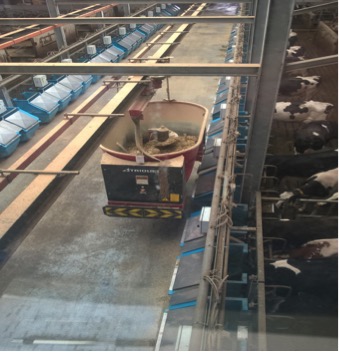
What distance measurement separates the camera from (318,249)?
13.8 ft

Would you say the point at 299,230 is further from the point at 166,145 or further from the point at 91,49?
the point at 91,49

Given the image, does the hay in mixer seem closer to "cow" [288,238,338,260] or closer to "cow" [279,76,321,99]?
"cow" [288,238,338,260]

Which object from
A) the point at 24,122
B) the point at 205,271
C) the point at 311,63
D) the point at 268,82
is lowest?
the point at 24,122

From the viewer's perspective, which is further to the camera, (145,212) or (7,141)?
(7,141)

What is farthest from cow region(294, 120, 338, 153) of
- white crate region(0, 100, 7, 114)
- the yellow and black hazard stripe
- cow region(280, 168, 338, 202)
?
white crate region(0, 100, 7, 114)

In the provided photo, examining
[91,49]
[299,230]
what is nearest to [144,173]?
[299,230]

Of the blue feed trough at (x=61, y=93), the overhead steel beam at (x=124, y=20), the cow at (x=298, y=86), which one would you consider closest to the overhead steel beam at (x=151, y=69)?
the overhead steel beam at (x=124, y=20)

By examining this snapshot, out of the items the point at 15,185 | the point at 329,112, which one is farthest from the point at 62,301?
the point at 329,112

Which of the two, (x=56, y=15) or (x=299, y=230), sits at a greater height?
(x=56, y=15)

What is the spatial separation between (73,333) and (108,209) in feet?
6.07

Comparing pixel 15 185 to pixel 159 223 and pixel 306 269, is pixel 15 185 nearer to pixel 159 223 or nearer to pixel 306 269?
pixel 159 223

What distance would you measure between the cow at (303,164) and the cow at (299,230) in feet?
5.15

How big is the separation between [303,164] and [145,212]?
3.30m

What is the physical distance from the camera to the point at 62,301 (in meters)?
4.37
